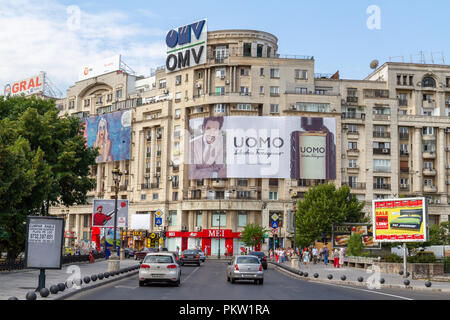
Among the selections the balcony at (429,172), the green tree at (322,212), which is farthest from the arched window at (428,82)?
the green tree at (322,212)

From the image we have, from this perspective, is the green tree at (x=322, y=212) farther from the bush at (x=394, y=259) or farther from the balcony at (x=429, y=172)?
the bush at (x=394, y=259)

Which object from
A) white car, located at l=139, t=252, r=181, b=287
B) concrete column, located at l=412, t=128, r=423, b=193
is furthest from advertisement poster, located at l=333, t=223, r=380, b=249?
concrete column, located at l=412, t=128, r=423, b=193

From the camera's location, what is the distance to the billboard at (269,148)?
79.6 metres

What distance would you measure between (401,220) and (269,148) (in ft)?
147

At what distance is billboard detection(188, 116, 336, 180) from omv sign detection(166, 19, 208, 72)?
427 inches

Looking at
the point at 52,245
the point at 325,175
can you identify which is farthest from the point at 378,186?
the point at 52,245

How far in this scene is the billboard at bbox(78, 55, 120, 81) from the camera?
99062 mm

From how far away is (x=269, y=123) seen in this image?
264 feet

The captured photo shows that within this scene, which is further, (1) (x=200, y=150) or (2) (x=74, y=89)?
(2) (x=74, y=89)

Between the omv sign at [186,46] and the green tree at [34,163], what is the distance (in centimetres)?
4003

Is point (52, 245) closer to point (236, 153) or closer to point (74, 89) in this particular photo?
point (236, 153)

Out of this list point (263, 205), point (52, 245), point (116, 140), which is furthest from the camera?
point (116, 140)

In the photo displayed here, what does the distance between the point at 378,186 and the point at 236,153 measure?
71.5 ft

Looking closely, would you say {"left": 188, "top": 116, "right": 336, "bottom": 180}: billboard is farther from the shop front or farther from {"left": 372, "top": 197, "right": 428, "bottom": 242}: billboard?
{"left": 372, "top": 197, "right": 428, "bottom": 242}: billboard
